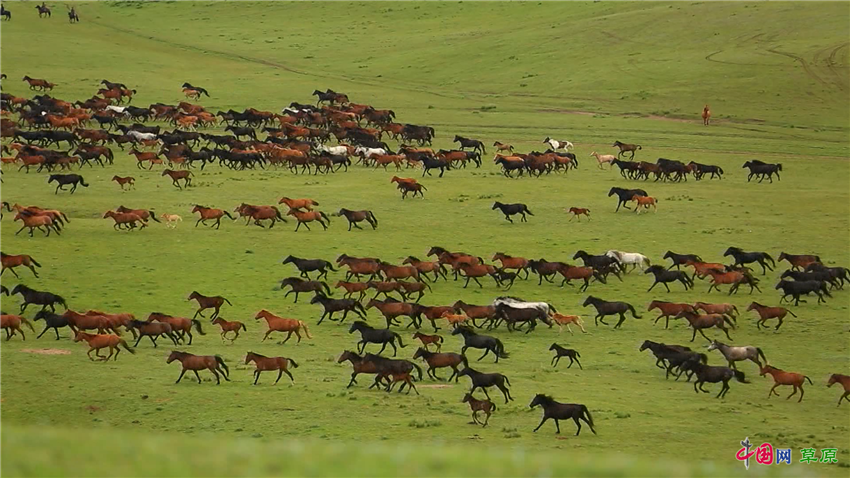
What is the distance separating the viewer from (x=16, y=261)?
96.5 ft

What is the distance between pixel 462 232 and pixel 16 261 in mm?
12442

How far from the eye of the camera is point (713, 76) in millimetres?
65000

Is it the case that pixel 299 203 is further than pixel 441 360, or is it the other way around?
pixel 299 203

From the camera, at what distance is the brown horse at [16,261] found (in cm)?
2922

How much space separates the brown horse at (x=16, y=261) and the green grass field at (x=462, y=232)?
1.21 feet

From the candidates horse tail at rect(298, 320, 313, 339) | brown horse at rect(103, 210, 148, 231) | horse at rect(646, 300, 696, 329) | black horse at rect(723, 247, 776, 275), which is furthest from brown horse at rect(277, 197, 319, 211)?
horse at rect(646, 300, 696, 329)

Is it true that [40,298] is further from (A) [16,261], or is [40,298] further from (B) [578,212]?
(B) [578,212]

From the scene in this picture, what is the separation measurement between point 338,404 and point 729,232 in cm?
1874

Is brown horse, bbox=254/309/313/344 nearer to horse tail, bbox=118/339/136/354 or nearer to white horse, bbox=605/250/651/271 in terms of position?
horse tail, bbox=118/339/136/354

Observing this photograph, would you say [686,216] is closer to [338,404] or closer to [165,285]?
[165,285]

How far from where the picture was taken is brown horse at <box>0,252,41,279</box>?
2922 cm

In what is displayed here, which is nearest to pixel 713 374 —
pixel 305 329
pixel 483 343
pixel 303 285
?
pixel 483 343

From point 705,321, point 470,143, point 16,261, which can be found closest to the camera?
point 705,321

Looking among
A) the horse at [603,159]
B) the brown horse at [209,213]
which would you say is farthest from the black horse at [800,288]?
the horse at [603,159]
